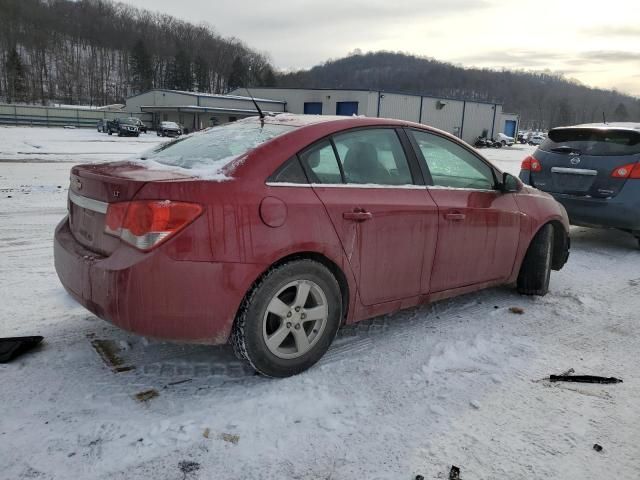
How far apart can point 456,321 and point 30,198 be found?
7621mm

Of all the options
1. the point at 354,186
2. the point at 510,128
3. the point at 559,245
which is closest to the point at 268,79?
the point at 510,128

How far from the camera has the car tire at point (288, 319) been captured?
2.87 m

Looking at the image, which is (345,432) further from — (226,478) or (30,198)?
(30,198)

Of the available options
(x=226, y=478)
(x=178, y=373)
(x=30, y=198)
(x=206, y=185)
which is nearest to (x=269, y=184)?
(x=206, y=185)

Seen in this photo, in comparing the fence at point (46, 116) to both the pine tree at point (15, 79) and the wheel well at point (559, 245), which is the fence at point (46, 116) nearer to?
the pine tree at point (15, 79)

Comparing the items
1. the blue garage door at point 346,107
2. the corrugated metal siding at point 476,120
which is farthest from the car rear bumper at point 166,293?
the corrugated metal siding at point 476,120

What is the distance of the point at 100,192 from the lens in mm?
2881

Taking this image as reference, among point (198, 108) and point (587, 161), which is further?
point (198, 108)

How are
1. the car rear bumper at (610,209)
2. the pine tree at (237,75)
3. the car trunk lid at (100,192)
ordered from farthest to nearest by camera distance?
the pine tree at (237,75) → the car rear bumper at (610,209) → the car trunk lid at (100,192)

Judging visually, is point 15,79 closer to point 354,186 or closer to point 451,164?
point 451,164

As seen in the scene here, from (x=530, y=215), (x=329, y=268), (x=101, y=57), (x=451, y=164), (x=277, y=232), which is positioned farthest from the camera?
(x=101, y=57)

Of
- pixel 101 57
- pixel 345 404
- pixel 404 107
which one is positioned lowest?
pixel 345 404

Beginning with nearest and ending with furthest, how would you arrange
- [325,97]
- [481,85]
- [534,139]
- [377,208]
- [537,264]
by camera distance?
[377,208] → [537,264] → [325,97] → [534,139] → [481,85]

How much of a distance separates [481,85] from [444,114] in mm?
124782
